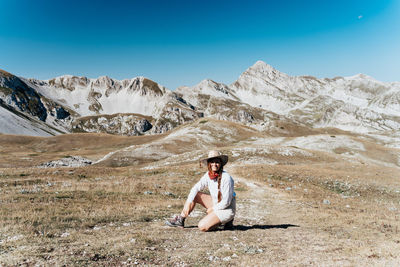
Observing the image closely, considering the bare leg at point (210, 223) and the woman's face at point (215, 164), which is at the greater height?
the woman's face at point (215, 164)

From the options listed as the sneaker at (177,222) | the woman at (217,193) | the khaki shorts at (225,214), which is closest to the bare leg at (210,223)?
the woman at (217,193)

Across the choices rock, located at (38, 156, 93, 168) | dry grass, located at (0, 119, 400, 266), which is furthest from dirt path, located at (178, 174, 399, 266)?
rock, located at (38, 156, 93, 168)

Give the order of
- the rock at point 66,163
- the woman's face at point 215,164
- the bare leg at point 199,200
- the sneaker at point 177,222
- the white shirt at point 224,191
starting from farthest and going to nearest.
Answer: the rock at point 66,163
the sneaker at point 177,222
the bare leg at point 199,200
the woman's face at point 215,164
the white shirt at point 224,191

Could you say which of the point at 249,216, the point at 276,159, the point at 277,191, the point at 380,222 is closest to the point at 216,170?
the point at 249,216

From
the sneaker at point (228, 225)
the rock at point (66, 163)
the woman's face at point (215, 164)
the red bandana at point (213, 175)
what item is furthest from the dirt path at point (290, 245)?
the rock at point (66, 163)

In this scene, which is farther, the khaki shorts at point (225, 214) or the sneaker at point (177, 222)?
the sneaker at point (177, 222)

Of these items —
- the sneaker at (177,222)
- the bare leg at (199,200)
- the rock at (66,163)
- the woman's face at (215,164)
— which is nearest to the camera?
the woman's face at (215,164)

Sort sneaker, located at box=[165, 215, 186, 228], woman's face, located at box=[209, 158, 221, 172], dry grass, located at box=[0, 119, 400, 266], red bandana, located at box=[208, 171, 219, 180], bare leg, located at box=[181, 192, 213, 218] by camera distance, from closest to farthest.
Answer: dry grass, located at box=[0, 119, 400, 266], woman's face, located at box=[209, 158, 221, 172], red bandana, located at box=[208, 171, 219, 180], bare leg, located at box=[181, 192, 213, 218], sneaker, located at box=[165, 215, 186, 228]

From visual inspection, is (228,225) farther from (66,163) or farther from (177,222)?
(66,163)

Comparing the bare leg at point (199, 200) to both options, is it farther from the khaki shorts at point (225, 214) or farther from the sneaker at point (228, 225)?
the sneaker at point (228, 225)

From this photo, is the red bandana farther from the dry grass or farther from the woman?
the dry grass

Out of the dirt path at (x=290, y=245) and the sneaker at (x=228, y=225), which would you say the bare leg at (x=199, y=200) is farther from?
the sneaker at (x=228, y=225)

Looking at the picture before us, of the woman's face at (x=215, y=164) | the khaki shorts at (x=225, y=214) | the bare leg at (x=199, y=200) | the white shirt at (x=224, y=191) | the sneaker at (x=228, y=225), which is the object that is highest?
the woman's face at (x=215, y=164)

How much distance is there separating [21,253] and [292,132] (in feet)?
647
